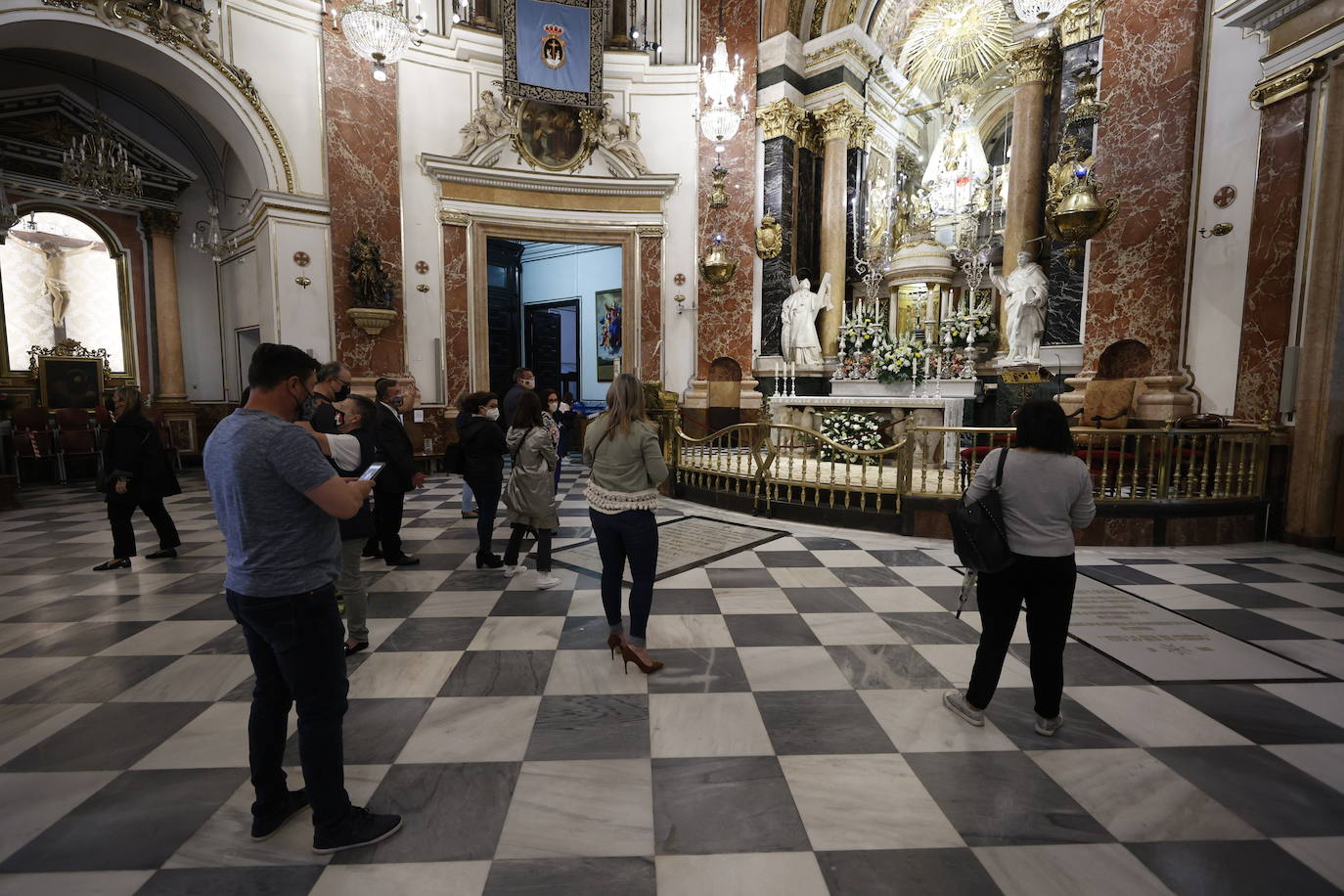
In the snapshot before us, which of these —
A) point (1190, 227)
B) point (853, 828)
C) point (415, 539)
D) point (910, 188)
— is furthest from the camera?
point (910, 188)

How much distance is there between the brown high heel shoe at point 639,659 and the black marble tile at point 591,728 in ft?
0.76

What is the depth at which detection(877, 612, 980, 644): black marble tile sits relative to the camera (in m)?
3.97

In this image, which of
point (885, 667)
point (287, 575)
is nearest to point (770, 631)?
point (885, 667)

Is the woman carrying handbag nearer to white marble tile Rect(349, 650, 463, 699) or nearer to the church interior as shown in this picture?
the church interior

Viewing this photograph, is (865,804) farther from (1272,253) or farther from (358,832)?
(1272,253)

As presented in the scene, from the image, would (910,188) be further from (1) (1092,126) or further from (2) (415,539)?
(2) (415,539)

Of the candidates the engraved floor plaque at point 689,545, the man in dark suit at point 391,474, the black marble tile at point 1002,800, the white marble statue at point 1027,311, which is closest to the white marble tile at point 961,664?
the black marble tile at point 1002,800

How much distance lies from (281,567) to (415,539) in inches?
195

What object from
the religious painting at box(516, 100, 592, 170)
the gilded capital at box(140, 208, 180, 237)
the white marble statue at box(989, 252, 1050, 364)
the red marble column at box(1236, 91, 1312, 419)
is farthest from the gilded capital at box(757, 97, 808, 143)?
the gilded capital at box(140, 208, 180, 237)

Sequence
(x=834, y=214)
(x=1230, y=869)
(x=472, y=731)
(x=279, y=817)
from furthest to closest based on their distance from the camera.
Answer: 1. (x=834, y=214)
2. (x=472, y=731)
3. (x=279, y=817)
4. (x=1230, y=869)

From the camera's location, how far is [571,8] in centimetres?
1189

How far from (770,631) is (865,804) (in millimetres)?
1735

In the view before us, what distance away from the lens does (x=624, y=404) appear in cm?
335

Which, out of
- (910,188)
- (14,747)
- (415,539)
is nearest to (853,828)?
(14,747)
